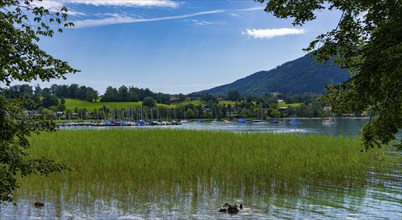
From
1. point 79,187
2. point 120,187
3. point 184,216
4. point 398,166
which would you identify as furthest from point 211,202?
point 398,166

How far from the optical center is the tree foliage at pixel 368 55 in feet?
24.8

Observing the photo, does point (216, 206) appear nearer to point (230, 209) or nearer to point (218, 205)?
point (218, 205)

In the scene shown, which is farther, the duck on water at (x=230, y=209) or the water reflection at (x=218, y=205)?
the duck on water at (x=230, y=209)

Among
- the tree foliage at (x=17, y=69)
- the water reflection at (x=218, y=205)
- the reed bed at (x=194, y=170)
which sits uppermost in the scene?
the tree foliage at (x=17, y=69)

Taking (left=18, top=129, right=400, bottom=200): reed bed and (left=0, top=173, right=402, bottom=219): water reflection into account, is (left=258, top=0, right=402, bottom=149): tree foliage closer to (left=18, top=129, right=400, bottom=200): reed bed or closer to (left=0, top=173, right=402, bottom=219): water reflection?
(left=0, top=173, right=402, bottom=219): water reflection

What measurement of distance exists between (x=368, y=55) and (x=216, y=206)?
8.07 metres

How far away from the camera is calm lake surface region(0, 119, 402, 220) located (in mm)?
12453

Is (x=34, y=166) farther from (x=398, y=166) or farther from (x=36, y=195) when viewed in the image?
(x=398, y=166)

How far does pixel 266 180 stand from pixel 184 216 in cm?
613

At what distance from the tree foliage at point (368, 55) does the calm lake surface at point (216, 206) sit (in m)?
3.93

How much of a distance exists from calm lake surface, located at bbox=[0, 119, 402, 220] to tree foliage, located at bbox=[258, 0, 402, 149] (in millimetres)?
3932

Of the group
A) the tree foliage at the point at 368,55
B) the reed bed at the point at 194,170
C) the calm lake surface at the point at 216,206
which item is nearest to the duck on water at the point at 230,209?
the calm lake surface at the point at 216,206

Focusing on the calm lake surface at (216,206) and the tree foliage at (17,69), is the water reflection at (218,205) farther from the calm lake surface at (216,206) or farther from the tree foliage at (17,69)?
the tree foliage at (17,69)

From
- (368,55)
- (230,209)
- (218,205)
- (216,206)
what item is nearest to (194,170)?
(218,205)
